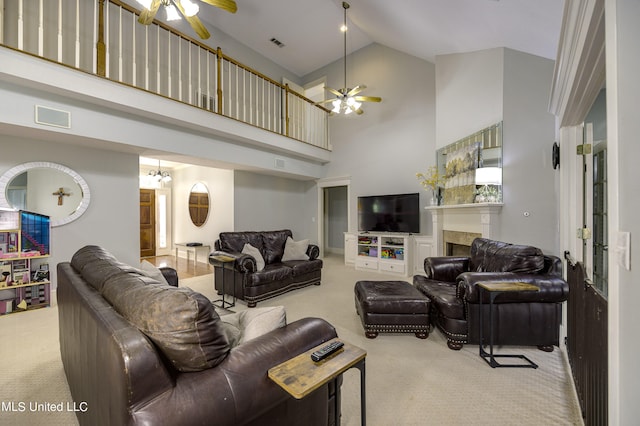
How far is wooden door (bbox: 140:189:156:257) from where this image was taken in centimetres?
741

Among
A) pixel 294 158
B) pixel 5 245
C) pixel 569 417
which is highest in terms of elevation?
pixel 294 158

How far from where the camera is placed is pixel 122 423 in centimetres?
84

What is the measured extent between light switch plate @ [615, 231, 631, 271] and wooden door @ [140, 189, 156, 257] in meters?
8.64

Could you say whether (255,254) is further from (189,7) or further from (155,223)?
(155,223)

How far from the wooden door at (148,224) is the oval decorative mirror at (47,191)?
3.94 meters

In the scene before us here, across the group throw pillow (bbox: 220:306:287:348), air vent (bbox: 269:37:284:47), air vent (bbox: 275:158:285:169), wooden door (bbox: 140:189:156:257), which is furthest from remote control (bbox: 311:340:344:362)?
wooden door (bbox: 140:189:156:257)

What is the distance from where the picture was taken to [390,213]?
18.1ft

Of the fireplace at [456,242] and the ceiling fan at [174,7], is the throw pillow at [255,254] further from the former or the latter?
the fireplace at [456,242]

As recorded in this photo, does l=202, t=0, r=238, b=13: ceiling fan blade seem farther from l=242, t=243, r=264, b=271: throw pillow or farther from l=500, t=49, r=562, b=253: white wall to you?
l=500, t=49, r=562, b=253: white wall

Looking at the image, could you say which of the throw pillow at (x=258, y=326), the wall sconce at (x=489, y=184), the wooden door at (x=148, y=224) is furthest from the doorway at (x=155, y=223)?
the wall sconce at (x=489, y=184)

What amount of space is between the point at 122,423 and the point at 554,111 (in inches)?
137

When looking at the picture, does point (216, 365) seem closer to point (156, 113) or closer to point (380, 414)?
point (380, 414)

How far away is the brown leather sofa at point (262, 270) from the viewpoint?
11.8ft

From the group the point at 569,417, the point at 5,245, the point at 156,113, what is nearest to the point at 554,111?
the point at 569,417
